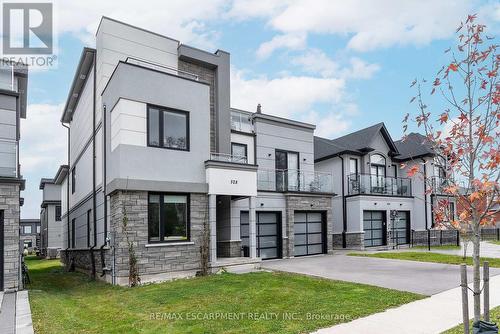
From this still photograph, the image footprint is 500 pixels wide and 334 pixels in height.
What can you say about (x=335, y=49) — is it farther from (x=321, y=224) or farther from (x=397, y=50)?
(x=321, y=224)

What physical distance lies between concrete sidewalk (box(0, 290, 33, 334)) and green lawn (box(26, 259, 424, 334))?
0.18 m

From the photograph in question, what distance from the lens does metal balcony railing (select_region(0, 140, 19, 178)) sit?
11.9m

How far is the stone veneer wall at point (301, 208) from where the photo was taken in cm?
1841

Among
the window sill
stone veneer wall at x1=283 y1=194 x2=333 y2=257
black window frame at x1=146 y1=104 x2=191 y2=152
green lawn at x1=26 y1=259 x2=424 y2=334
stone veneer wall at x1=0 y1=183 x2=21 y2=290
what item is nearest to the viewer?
green lawn at x1=26 y1=259 x2=424 y2=334

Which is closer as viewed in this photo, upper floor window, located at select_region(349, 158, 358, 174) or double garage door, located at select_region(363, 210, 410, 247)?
double garage door, located at select_region(363, 210, 410, 247)

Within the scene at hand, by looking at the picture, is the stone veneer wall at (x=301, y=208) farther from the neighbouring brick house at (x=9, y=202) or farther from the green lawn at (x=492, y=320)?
the green lawn at (x=492, y=320)

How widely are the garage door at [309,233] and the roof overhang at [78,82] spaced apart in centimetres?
1121

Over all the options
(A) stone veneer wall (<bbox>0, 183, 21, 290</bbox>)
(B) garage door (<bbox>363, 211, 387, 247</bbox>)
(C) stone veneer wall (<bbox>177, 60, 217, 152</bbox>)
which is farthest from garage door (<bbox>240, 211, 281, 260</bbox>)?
(A) stone veneer wall (<bbox>0, 183, 21, 290</bbox>)

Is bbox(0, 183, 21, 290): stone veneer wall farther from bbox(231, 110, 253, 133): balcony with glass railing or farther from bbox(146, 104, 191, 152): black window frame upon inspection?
bbox(231, 110, 253, 133): balcony with glass railing

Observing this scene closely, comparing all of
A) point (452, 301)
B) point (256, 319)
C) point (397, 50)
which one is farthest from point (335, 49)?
point (256, 319)

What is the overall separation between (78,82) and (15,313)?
1237 centimetres

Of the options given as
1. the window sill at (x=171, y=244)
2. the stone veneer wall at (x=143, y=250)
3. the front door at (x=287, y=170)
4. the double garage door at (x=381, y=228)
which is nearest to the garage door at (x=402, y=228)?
the double garage door at (x=381, y=228)

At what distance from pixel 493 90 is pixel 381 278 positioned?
790 centimetres

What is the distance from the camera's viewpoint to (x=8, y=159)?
1208 cm
